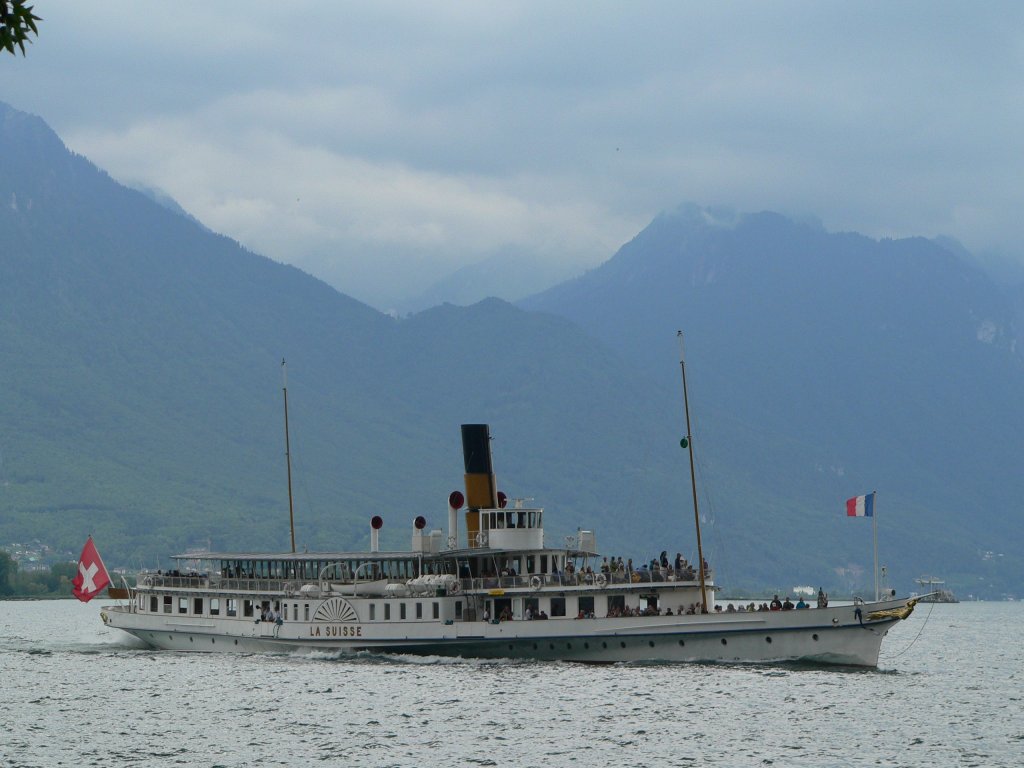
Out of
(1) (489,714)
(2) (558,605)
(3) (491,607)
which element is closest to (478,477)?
(3) (491,607)

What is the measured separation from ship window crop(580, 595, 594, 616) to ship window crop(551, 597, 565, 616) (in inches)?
32.6

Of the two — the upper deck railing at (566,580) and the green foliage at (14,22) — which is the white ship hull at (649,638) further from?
the green foliage at (14,22)

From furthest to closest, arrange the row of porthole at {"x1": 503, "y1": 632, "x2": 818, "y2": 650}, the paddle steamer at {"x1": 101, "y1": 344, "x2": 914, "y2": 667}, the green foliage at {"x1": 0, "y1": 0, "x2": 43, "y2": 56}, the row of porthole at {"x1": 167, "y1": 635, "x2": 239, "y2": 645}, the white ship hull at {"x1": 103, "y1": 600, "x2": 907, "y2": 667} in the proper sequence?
the row of porthole at {"x1": 167, "y1": 635, "x2": 239, "y2": 645}
the paddle steamer at {"x1": 101, "y1": 344, "x2": 914, "y2": 667}
the row of porthole at {"x1": 503, "y1": 632, "x2": 818, "y2": 650}
the white ship hull at {"x1": 103, "y1": 600, "x2": 907, "y2": 667}
the green foliage at {"x1": 0, "y1": 0, "x2": 43, "y2": 56}

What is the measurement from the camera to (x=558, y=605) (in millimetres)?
73375

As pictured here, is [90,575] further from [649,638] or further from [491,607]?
[649,638]

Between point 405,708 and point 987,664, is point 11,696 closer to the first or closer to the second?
point 405,708

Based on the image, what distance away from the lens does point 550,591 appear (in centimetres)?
7275

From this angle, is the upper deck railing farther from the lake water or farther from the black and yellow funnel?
the black and yellow funnel

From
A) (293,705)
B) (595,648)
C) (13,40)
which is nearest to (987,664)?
(595,648)

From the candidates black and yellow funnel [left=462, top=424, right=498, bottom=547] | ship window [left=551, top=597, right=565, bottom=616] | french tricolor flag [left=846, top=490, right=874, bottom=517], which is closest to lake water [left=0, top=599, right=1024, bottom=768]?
ship window [left=551, top=597, right=565, bottom=616]

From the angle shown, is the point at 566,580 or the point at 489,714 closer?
the point at 489,714

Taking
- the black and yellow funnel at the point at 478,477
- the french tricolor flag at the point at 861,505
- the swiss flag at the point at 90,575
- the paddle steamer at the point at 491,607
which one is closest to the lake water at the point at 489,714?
the paddle steamer at the point at 491,607

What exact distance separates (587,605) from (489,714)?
13.5m

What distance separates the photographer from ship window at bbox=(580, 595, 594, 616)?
239ft
